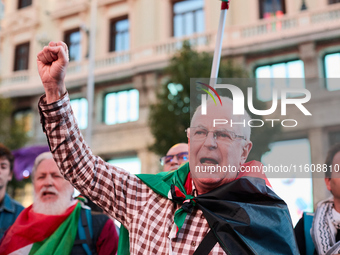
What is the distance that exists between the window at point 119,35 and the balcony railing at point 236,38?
52 cm

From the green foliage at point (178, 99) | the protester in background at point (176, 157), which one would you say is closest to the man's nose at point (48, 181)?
the protester in background at point (176, 157)

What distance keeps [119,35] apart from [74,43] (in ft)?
6.56

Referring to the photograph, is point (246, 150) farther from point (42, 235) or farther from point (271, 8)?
point (271, 8)

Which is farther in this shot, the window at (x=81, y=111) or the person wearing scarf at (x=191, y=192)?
the window at (x=81, y=111)

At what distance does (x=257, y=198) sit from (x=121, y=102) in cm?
1387

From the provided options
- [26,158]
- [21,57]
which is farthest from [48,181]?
[21,57]

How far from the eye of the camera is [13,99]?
675 inches

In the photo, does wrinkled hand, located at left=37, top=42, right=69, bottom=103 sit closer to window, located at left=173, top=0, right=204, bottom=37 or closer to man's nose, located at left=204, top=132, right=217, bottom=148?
man's nose, located at left=204, top=132, right=217, bottom=148

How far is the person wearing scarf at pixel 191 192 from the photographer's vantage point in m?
1.74

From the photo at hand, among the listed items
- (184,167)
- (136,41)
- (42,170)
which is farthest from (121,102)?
(184,167)

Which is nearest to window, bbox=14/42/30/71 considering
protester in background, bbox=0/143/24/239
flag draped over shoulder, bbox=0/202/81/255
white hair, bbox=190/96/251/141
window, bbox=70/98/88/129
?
window, bbox=70/98/88/129

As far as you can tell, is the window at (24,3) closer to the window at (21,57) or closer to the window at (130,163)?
the window at (21,57)

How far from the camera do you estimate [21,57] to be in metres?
18.2

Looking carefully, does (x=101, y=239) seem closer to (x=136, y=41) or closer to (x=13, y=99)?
(x=136, y=41)
